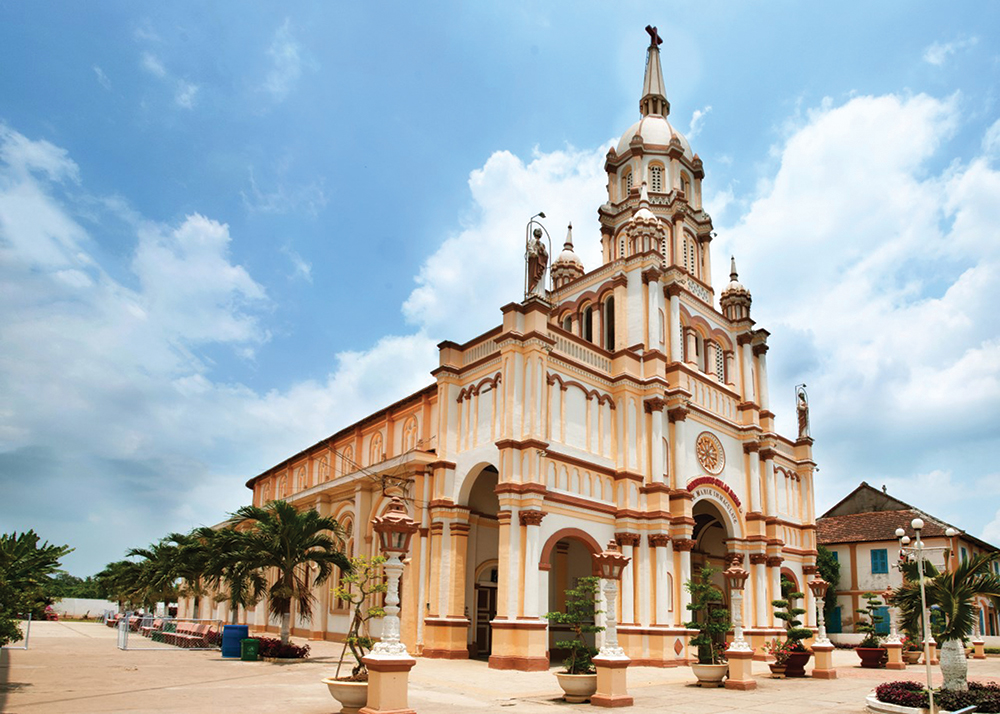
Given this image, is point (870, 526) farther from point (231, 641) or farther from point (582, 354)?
point (231, 641)

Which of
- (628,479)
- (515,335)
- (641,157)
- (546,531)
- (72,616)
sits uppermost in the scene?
(641,157)

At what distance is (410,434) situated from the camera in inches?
1309

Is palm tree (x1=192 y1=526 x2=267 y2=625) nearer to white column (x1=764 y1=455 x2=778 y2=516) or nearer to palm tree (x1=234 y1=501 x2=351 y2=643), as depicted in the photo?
palm tree (x1=234 y1=501 x2=351 y2=643)

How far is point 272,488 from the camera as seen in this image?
50.2 metres

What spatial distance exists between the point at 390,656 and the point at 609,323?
23593mm

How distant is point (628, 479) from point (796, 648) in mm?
7900

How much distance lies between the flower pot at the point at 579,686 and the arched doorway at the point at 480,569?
38.8 ft

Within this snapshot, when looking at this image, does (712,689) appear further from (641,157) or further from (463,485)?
(641,157)

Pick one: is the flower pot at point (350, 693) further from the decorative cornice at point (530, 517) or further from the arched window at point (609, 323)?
the arched window at point (609, 323)

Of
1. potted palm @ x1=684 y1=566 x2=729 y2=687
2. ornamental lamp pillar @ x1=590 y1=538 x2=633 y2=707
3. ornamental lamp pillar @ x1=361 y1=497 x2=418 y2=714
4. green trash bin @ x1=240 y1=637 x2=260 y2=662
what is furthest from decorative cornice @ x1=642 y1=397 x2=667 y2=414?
ornamental lamp pillar @ x1=361 y1=497 x2=418 y2=714

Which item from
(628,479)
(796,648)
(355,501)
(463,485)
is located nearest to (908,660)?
(796,648)

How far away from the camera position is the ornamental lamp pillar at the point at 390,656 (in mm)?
12234

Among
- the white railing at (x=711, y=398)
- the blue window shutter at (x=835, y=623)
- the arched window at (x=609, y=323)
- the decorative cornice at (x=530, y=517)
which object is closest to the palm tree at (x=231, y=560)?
the decorative cornice at (x=530, y=517)

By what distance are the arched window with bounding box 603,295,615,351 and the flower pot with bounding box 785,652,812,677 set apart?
14.3 m
